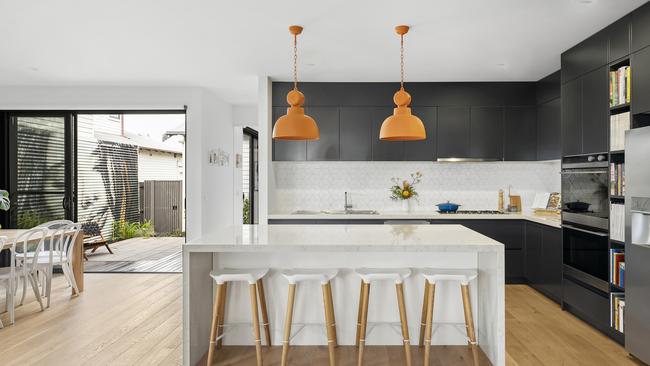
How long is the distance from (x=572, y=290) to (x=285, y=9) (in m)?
3.75

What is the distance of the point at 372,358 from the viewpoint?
3.04m

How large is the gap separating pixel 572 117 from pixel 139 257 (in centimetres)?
660

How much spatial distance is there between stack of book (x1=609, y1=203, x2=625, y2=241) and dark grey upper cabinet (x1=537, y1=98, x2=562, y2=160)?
61.6 inches

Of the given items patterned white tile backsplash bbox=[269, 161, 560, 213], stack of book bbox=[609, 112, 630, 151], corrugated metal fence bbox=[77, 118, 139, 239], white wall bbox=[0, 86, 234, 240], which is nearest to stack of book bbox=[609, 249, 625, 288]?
stack of book bbox=[609, 112, 630, 151]

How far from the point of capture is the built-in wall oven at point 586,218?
3539 mm

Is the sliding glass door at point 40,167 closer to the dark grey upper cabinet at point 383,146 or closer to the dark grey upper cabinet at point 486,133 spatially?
the dark grey upper cabinet at point 383,146

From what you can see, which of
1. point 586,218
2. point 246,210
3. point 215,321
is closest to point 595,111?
point 586,218

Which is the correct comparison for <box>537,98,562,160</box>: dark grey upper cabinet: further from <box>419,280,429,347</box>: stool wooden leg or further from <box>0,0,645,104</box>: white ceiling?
<box>419,280,429,347</box>: stool wooden leg

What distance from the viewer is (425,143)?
219 inches

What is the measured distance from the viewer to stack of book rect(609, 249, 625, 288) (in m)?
3.29

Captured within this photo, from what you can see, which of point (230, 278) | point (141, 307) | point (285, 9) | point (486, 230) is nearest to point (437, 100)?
point (486, 230)

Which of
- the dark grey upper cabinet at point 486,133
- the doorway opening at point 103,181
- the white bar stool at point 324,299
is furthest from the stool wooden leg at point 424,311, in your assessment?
the doorway opening at point 103,181

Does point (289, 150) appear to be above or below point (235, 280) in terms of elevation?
above

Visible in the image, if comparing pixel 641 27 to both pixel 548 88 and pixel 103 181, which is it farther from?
pixel 103 181
